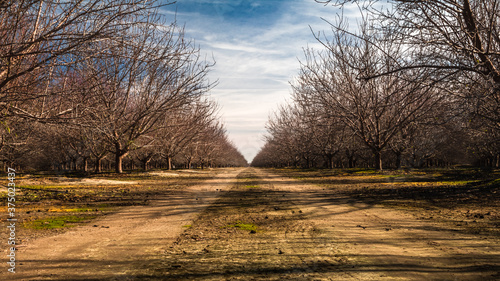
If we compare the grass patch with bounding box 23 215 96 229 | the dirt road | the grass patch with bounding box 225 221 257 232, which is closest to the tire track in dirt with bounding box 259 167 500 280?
the dirt road

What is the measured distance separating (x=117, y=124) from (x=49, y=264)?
1699 centimetres

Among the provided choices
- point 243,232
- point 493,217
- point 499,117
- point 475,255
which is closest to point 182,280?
point 243,232

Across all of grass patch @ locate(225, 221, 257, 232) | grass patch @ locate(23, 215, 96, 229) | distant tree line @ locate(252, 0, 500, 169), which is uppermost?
distant tree line @ locate(252, 0, 500, 169)

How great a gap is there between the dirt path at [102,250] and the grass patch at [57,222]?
41 centimetres

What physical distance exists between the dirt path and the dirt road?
12 millimetres

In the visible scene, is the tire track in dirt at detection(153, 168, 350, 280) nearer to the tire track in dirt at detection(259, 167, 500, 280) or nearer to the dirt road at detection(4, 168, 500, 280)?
the dirt road at detection(4, 168, 500, 280)

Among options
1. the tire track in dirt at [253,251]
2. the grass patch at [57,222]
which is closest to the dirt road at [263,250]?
the tire track in dirt at [253,251]

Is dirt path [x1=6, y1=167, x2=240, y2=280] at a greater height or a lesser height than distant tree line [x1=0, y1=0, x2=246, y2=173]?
lesser

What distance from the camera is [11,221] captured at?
6.05 m

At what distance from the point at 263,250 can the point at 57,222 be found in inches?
168

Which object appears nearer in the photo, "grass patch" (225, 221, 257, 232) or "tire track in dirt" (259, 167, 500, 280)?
"tire track in dirt" (259, 167, 500, 280)

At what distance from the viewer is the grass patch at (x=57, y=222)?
577 centimetres

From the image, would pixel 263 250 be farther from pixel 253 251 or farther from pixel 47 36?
pixel 47 36

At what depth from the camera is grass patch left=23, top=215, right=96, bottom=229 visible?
5.77 metres
